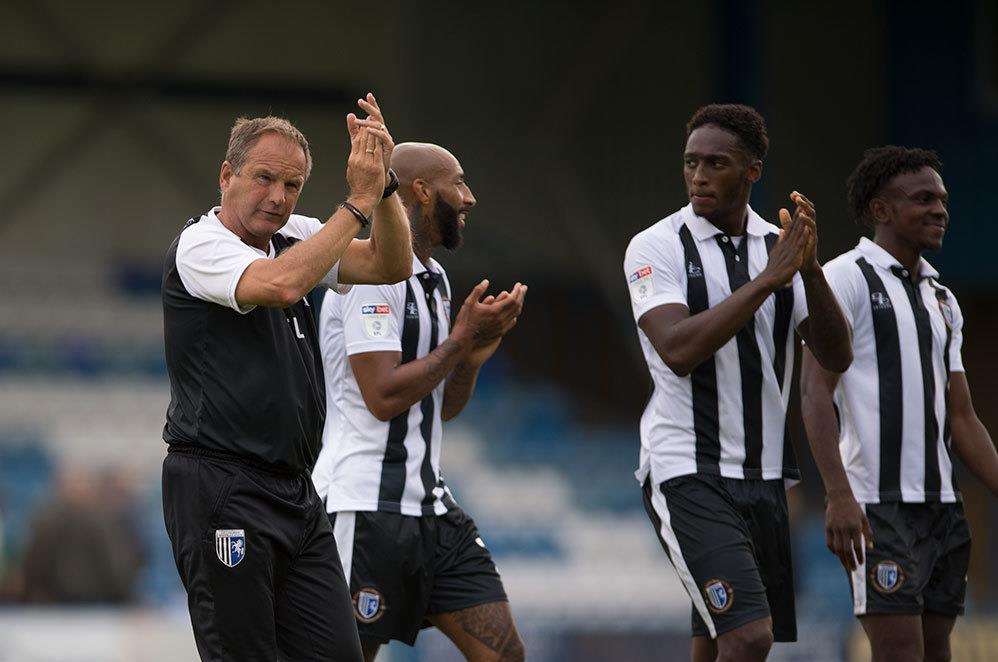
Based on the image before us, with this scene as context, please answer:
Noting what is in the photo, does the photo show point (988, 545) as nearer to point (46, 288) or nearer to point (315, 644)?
point (315, 644)

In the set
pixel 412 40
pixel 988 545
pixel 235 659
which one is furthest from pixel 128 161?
pixel 235 659

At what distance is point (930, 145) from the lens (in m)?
17.1

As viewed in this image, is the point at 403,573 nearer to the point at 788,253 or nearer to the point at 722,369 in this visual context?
the point at 722,369

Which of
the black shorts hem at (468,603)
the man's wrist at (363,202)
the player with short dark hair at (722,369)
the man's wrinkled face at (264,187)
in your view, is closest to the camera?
the man's wrist at (363,202)

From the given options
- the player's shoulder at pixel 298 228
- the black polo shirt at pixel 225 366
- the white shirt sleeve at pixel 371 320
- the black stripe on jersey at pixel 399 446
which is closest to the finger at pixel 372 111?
the player's shoulder at pixel 298 228

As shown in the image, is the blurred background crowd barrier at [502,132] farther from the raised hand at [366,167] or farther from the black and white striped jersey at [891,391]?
the raised hand at [366,167]

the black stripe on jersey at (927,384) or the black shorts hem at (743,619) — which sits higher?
the black stripe on jersey at (927,384)

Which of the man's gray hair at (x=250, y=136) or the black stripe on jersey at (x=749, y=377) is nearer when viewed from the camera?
the man's gray hair at (x=250, y=136)

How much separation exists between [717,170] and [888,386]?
1144 millimetres

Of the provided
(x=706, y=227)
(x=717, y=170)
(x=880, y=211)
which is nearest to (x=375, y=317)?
(x=706, y=227)

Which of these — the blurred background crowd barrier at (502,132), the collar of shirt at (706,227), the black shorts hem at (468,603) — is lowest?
the black shorts hem at (468,603)

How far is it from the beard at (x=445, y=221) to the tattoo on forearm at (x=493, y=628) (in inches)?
56.4

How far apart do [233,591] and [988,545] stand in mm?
10155

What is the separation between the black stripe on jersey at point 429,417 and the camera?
227 inches
